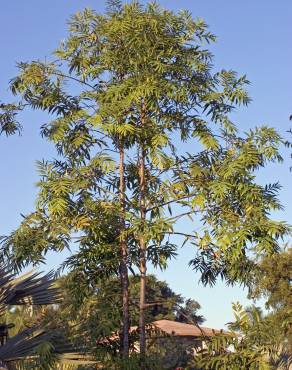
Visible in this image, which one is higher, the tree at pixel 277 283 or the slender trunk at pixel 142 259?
the tree at pixel 277 283

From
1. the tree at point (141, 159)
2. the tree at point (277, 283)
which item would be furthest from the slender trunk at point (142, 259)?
the tree at point (277, 283)

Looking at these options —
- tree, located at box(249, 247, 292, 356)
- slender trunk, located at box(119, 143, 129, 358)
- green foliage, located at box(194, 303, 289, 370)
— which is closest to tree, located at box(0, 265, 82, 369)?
slender trunk, located at box(119, 143, 129, 358)

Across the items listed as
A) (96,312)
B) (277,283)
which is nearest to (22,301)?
(96,312)

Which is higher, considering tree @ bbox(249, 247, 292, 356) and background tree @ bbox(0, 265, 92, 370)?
tree @ bbox(249, 247, 292, 356)

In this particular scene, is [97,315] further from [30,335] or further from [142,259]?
[30,335]

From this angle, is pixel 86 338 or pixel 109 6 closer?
pixel 86 338

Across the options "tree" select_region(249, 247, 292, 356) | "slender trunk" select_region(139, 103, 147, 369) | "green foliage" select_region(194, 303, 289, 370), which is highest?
"tree" select_region(249, 247, 292, 356)

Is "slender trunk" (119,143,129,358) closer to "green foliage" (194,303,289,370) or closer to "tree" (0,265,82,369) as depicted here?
"green foliage" (194,303,289,370)

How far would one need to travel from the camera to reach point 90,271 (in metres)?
10.2

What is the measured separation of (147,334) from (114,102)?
3524 millimetres

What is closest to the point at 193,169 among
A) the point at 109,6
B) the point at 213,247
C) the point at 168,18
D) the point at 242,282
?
the point at 213,247

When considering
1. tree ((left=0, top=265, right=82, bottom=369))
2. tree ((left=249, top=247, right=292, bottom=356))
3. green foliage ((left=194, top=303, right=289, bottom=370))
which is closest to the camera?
green foliage ((left=194, top=303, right=289, bottom=370))

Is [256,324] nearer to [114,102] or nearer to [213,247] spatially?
[213,247]

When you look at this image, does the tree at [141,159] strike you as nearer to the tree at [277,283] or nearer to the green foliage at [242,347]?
the green foliage at [242,347]
